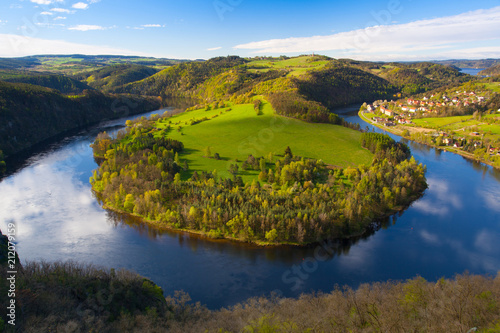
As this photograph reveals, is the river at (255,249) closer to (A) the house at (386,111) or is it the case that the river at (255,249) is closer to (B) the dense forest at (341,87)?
(A) the house at (386,111)

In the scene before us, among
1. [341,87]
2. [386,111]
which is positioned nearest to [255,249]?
[386,111]

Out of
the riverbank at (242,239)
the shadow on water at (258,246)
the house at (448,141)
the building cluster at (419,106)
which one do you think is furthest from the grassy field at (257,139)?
the building cluster at (419,106)

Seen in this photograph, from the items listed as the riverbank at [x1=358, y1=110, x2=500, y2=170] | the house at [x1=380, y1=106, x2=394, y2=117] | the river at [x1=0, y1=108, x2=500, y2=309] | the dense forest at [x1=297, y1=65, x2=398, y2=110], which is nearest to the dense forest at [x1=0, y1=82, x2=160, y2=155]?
the river at [x1=0, y1=108, x2=500, y2=309]

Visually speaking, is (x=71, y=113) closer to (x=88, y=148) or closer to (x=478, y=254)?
(x=88, y=148)

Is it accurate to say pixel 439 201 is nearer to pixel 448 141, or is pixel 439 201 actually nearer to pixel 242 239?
pixel 242 239

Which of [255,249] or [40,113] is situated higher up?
[40,113]

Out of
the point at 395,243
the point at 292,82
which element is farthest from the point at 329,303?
the point at 292,82
